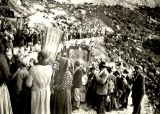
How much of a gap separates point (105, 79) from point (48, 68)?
6.13 feet

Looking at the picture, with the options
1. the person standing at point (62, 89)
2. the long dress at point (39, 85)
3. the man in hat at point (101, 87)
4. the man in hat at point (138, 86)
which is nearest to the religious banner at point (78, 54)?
the man in hat at point (101, 87)

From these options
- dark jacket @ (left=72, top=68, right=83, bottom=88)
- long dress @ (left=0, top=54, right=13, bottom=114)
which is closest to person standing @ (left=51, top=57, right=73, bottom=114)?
long dress @ (left=0, top=54, right=13, bottom=114)

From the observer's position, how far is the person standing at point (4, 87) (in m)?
4.70

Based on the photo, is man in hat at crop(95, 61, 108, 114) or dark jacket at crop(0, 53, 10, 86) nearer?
dark jacket at crop(0, 53, 10, 86)

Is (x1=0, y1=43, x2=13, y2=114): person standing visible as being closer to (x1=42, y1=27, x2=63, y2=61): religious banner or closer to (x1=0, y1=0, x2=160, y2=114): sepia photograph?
(x1=0, y1=0, x2=160, y2=114): sepia photograph

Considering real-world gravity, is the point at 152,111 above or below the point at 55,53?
below

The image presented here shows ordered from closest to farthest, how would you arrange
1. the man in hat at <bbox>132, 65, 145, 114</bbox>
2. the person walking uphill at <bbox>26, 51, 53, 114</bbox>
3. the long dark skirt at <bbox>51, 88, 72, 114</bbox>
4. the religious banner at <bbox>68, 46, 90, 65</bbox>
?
the person walking uphill at <bbox>26, 51, 53, 114</bbox>, the long dark skirt at <bbox>51, 88, 72, 114</bbox>, the man in hat at <bbox>132, 65, 145, 114</bbox>, the religious banner at <bbox>68, 46, 90, 65</bbox>

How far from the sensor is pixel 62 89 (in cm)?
546

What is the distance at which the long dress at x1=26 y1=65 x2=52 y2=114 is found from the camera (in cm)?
484

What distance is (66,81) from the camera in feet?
17.8

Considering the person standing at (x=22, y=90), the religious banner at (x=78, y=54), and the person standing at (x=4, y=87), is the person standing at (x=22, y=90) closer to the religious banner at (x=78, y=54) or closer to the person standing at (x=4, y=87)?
the person standing at (x=4, y=87)

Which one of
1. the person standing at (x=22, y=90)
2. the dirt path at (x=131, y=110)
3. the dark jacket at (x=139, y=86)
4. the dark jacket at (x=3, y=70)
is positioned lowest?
the dirt path at (x=131, y=110)

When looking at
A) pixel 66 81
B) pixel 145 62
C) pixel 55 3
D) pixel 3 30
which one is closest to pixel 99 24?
pixel 55 3

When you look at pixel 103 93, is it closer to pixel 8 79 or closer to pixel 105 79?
pixel 105 79
